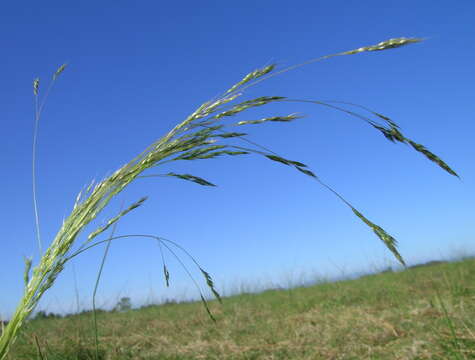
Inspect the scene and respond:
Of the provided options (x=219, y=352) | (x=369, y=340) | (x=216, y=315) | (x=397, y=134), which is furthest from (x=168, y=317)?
(x=397, y=134)

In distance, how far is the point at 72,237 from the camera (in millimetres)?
1151

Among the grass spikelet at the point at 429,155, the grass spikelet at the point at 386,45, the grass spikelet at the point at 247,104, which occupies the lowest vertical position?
the grass spikelet at the point at 429,155

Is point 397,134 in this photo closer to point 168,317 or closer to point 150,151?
point 150,151

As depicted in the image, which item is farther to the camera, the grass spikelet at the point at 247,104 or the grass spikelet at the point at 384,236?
the grass spikelet at the point at 247,104

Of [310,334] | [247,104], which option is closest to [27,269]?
[247,104]

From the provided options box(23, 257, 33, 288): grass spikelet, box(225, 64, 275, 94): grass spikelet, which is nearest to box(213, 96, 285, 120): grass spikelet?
box(225, 64, 275, 94): grass spikelet

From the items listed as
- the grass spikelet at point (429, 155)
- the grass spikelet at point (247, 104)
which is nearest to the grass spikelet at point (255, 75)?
the grass spikelet at point (247, 104)

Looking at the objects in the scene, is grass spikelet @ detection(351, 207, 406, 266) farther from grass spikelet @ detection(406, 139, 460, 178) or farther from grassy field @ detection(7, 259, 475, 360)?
grassy field @ detection(7, 259, 475, 360)

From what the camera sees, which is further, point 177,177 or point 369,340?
point 369,340

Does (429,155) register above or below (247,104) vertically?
below

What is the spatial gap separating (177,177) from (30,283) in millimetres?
635

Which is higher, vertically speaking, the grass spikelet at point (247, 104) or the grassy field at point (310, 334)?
the grass spikelet at point (247, 104)

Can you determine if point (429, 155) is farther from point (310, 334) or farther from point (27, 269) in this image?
point (310, 334)

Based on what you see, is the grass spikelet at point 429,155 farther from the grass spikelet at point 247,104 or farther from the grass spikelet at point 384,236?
the grass spikelet at point 247,104
